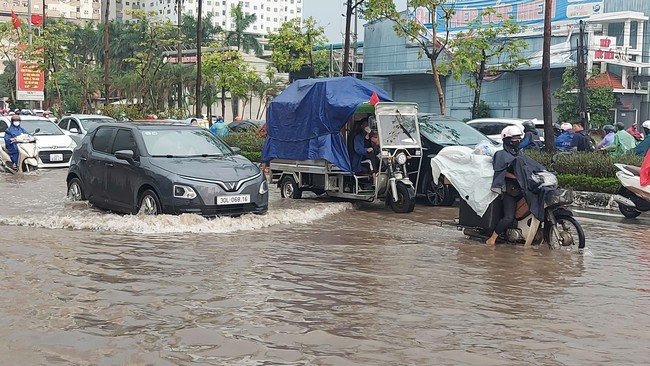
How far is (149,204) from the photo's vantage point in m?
12.0

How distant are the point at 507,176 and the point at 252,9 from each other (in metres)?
157

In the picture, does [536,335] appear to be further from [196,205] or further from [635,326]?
[196,205]

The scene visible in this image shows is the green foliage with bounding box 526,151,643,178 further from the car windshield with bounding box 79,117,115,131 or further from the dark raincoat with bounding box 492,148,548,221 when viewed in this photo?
the car windshield with bounding box 79,117,115,131

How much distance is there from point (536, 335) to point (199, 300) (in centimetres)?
288

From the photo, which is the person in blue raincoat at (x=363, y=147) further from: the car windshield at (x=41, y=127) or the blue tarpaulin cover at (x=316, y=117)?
the car windshield at (x=41, y=127)

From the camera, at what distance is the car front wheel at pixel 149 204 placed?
11828 millimetres

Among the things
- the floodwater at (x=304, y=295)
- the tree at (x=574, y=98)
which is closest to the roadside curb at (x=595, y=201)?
the floodwater at (x=304, y=295)

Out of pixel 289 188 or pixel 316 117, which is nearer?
pixel 316 117

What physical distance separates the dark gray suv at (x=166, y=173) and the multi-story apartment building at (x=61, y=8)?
408 ft

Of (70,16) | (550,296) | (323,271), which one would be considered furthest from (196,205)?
(70,16)

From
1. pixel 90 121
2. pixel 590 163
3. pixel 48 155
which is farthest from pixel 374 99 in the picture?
pixel 90 121

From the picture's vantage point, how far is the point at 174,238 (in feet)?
35.2

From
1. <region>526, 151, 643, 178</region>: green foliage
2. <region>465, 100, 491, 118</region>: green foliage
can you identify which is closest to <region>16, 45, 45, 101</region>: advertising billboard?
<region>465, 100, 491, 118</region>: green foliage

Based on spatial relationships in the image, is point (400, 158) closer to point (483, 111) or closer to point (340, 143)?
point (340, 143)
